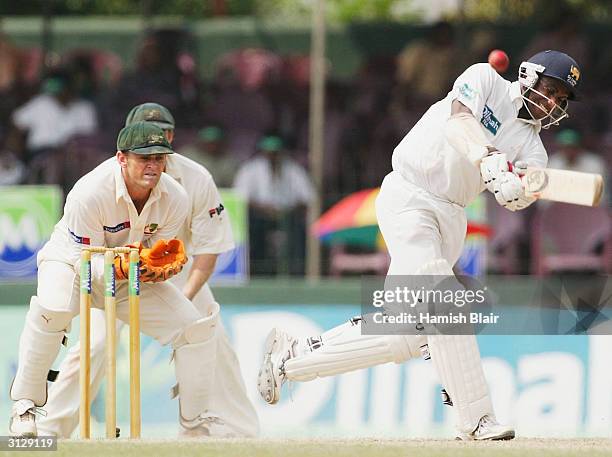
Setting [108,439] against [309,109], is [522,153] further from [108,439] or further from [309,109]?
[309,109]

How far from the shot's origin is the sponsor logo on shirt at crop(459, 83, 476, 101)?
7.02 m

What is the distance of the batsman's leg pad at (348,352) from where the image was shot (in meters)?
7.11

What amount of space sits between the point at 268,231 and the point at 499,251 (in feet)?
6.78

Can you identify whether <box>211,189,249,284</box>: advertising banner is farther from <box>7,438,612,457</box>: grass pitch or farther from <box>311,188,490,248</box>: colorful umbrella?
<box>7,438,612,457</box>: grass pitch

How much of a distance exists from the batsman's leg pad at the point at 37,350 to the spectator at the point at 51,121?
23.2 feet

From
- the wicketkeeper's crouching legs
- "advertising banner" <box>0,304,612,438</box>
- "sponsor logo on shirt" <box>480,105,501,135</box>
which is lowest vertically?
"advertising banner" <box>0,304,612,438</box>

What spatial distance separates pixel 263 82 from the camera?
592 inches

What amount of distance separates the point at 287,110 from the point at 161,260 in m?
7.76

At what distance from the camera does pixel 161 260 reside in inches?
286

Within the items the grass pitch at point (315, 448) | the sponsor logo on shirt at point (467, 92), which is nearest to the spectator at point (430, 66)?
the sponsor logo on shirt at point (467, 92)

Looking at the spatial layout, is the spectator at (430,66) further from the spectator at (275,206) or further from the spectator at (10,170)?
the spectator at (10,170)

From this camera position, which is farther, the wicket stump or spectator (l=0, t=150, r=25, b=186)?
spectator (l=0, t=150, r=25, b=186)

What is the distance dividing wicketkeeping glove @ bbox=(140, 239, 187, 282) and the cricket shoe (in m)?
1.59

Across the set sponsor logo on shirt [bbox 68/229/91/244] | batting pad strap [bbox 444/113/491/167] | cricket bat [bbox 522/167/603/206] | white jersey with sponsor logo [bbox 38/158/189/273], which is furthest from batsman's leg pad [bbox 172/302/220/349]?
cricket bat [bbox 522/167/603/206]
